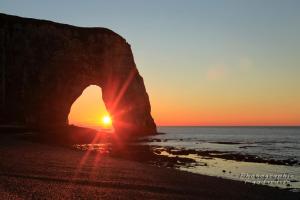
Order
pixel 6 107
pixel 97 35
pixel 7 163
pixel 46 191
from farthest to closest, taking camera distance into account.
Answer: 1. pixel 97 35
2. pixel 6 107
3. pixel 7 163
4. pixel 46 191

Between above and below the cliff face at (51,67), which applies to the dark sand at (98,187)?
below

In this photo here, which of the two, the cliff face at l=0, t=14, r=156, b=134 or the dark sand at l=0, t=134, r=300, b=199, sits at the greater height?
the cliff face at l=0, t=14, r=156, b=134

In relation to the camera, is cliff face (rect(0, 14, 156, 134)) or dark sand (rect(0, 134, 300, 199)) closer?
dark sand (rect(0, 134, 300, 199))

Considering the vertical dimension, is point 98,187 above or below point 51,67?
below

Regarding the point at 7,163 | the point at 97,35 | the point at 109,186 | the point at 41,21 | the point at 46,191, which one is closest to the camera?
the point at 46,191

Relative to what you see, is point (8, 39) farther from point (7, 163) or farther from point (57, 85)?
point (7, 163)

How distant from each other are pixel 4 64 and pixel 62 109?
50.7ft

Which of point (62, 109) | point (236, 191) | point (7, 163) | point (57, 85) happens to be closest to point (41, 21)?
point (57, 85)

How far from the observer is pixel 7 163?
17.8m

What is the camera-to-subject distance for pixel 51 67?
83188 millimetres

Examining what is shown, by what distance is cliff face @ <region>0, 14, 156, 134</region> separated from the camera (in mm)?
78375

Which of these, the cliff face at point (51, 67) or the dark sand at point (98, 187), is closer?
the dark sand at point (98, 187)

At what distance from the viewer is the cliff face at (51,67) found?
3086 inches

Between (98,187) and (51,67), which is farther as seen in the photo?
(51,67)
